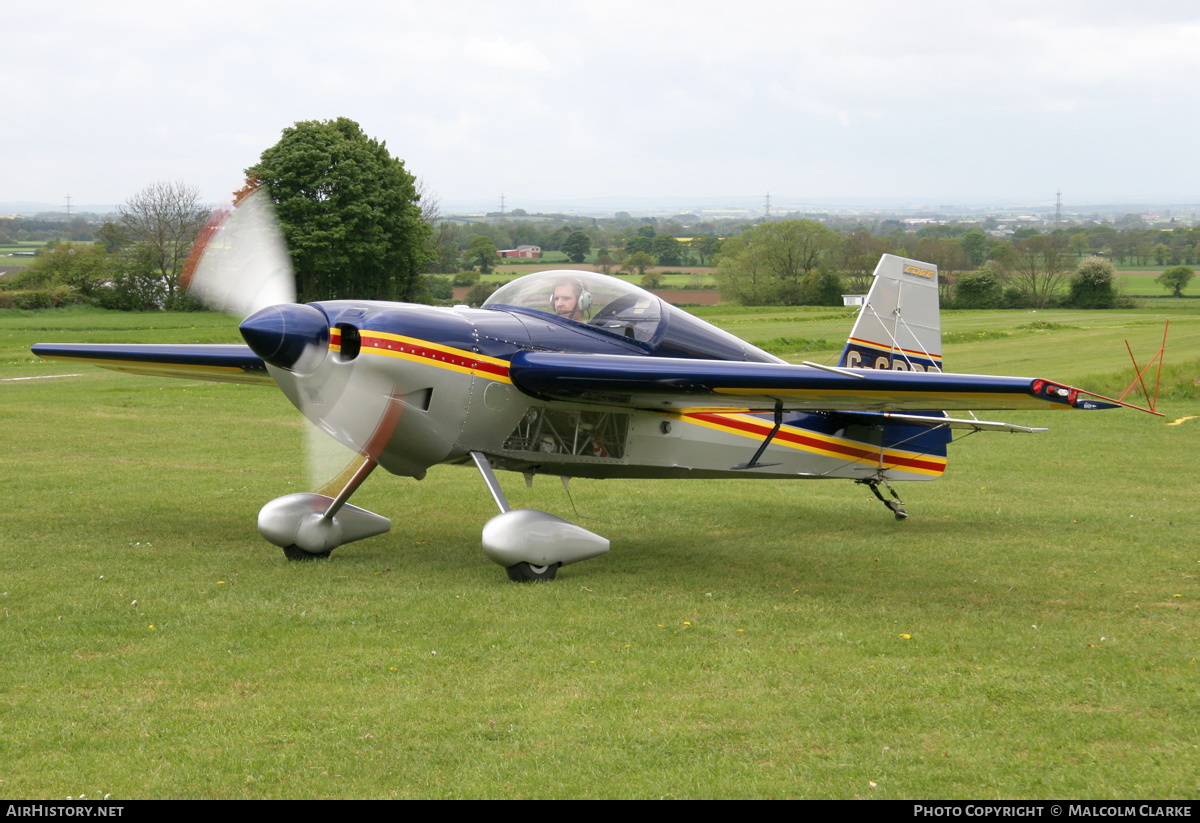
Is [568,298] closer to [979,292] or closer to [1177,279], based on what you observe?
[979,292]

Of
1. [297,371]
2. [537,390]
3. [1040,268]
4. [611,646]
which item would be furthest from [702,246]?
[611,646]

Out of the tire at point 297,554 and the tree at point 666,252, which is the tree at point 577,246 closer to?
the tree at point 666,252

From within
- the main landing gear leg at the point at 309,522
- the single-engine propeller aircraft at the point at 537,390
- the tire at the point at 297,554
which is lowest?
the tire at the point at 297,554

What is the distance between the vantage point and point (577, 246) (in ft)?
214

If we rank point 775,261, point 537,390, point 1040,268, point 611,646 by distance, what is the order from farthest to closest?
point 775,261, point 1040,268, point 537,390, point 611,646

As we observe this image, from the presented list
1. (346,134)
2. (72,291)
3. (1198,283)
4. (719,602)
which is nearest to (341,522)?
(719,602)

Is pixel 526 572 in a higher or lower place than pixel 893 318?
lower

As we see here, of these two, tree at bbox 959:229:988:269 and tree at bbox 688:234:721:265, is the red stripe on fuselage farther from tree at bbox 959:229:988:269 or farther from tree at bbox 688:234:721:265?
tree at bbox 688:234:721:265

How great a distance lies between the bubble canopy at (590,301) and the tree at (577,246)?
50605mm

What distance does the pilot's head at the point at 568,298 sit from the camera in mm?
9516

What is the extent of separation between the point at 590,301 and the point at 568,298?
8.6 inches

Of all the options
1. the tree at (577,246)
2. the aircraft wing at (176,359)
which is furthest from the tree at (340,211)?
the aircraft wing at (176,359)

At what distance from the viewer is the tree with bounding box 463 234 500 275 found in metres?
52.7

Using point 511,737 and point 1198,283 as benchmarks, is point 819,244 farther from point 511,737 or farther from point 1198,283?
point 511,737
